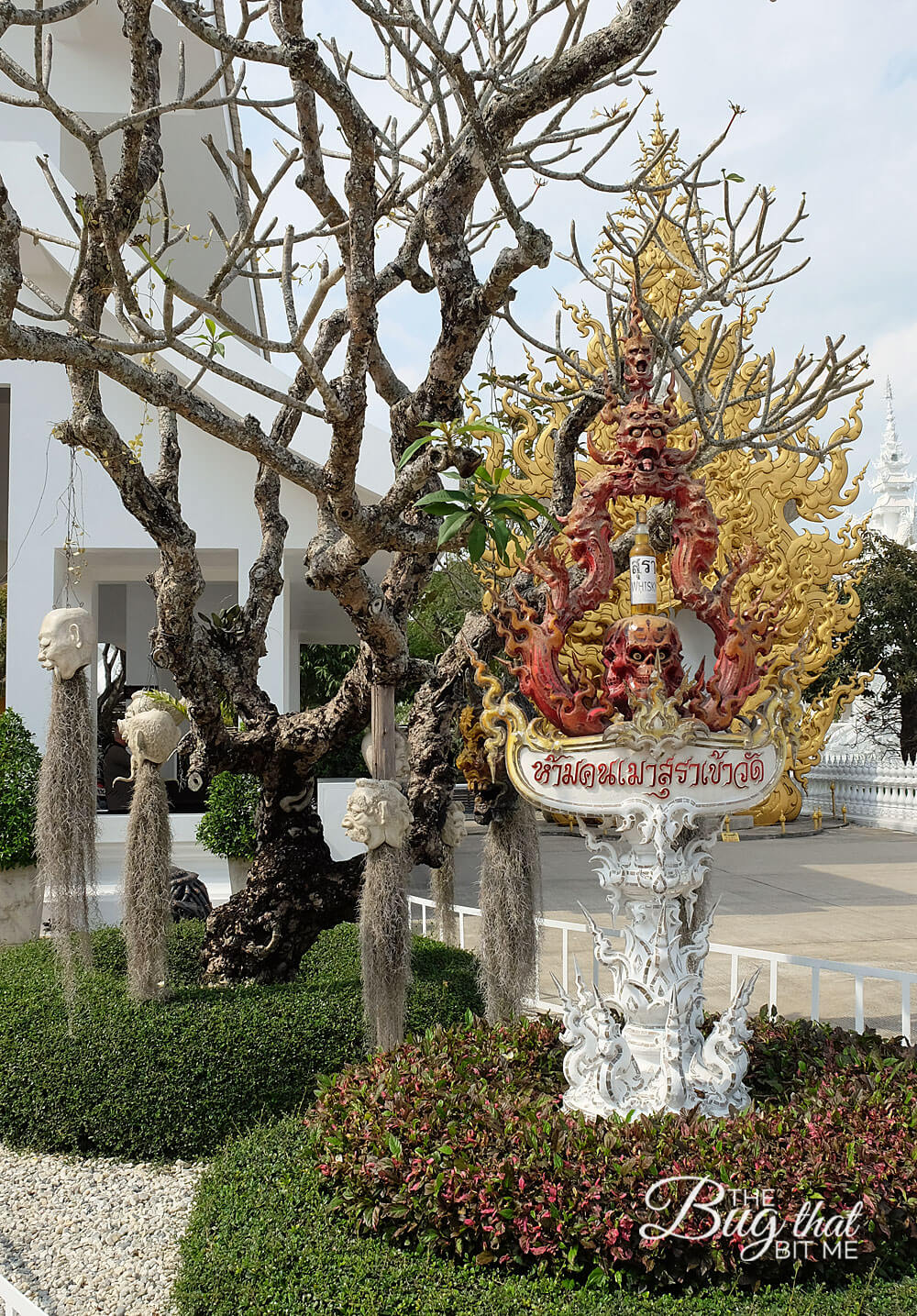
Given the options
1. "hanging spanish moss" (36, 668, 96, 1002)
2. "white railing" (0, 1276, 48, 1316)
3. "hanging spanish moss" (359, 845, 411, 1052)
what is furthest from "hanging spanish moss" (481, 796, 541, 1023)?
"white railing" (0, 1276, 48, 1316)

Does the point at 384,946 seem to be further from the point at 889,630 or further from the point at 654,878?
the point at 889,630

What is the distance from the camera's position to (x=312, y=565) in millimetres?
4605

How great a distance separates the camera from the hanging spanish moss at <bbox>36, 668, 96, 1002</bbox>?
4.80 metres

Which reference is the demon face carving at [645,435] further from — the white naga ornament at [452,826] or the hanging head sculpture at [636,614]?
the white naga ornament at [452,826]

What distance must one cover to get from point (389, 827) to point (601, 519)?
1654 millimetres

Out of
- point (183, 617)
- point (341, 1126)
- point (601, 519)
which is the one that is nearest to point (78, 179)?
point (183, 617)

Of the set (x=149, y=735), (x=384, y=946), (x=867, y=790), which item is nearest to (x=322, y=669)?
(x=867, y=790)

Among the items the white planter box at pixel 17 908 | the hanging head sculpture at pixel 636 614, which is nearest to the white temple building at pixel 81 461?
the white planter box at pixel 17 908

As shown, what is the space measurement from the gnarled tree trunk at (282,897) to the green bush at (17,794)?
251 centimetres

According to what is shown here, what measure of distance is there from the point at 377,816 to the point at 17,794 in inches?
168

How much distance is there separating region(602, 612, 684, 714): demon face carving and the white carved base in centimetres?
40

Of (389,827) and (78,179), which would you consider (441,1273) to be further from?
(78,179)

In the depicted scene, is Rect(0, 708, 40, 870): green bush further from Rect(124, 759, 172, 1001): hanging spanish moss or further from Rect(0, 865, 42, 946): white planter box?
Rect(124, 759, 172, 1001): hanging spanish moss

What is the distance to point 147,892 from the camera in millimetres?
4887
